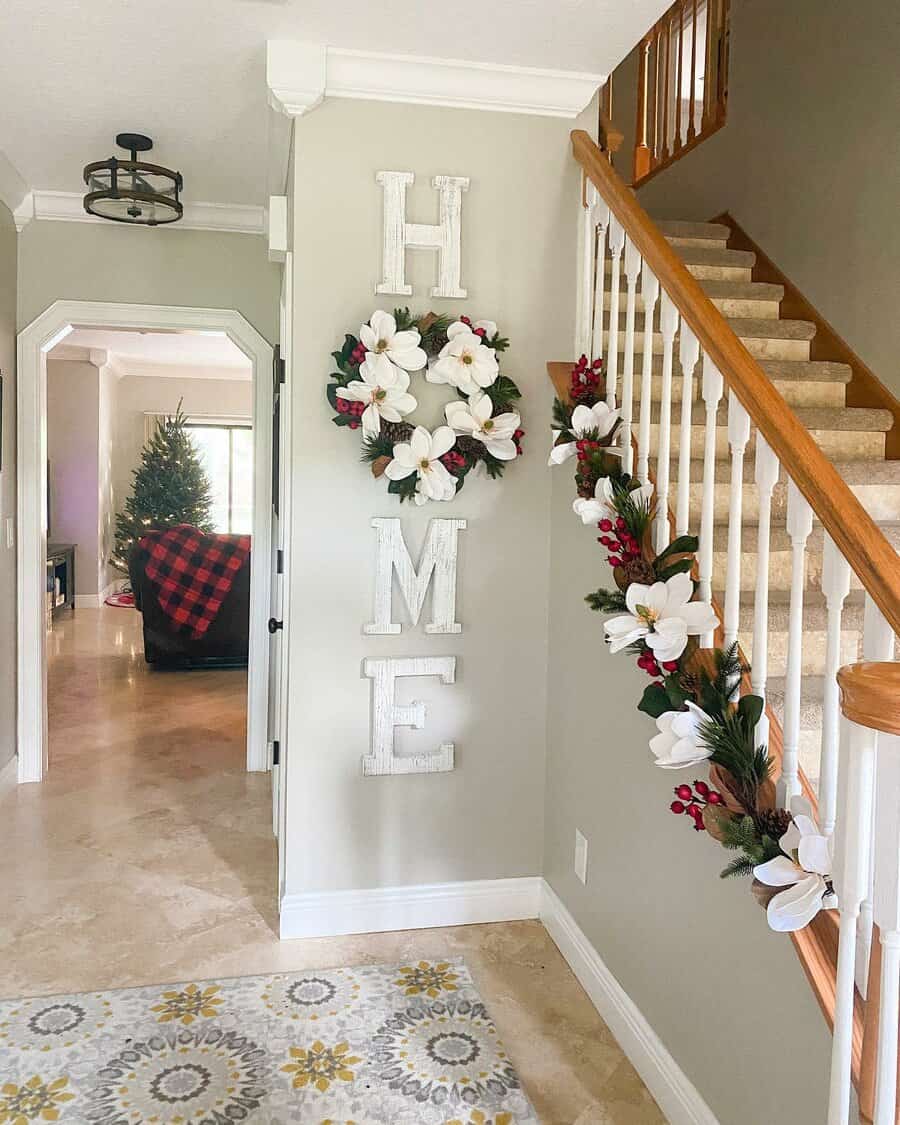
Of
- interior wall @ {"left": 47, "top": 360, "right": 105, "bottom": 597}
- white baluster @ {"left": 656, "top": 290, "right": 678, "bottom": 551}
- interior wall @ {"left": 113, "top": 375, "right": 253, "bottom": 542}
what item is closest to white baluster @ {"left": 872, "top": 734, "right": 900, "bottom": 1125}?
white baluster @ {"left": 656, "top": 290, "right": 678, "bottom": 551}

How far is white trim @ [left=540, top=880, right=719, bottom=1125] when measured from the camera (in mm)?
1948

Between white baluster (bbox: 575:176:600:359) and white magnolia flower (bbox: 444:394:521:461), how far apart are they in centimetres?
30

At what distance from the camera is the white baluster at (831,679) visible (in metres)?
1.41

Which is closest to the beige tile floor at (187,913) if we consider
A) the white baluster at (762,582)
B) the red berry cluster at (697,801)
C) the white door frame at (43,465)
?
the white door frame at (43,465)

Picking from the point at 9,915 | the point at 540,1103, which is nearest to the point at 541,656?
the point at 540,1103

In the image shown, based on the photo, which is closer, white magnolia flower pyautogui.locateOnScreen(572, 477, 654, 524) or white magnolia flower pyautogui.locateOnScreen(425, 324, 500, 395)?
white magnolia flower pyautogui.locateOnScreen(572, 477, 654, 524)

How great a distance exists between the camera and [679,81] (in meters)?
5.30

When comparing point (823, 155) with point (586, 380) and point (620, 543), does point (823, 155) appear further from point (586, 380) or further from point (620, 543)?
point (620, 543)

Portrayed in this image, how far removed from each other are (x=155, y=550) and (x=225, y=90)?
3.97 meters

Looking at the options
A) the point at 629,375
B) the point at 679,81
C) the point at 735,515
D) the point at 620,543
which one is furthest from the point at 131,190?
the point at 679,81

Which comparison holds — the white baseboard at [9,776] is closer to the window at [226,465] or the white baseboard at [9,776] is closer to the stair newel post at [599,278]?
the stair newel post at [599,278]

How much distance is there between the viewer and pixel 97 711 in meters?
5.38

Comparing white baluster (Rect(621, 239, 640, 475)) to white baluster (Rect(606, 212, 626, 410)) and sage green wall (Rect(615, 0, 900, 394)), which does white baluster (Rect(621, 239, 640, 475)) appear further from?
sage green wall (Rect(615, 0, 900, 394))

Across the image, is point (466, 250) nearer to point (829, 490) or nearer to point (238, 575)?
point (829, 490)
